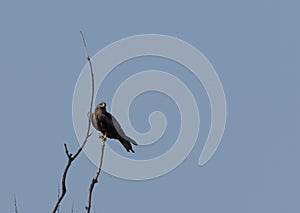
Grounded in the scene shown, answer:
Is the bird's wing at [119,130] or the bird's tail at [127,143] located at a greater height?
the bird's wing at [119,130]

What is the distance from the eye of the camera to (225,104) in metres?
9.39

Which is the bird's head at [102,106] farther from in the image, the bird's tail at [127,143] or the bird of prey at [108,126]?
the bird's tail at [127,143]

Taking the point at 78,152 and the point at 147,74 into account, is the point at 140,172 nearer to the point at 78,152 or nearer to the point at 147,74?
the point at 147,74

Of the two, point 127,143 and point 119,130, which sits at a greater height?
point 119,130

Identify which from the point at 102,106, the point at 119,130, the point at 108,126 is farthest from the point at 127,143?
the point at 102,106

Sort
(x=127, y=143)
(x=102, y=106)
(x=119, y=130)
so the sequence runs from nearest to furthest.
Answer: (x=127, y=143)
(x=119, y=130)
(x=102, y=106)

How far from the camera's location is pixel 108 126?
10.2 m

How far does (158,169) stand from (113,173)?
0.77 m

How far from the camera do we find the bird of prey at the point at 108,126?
31.6ft

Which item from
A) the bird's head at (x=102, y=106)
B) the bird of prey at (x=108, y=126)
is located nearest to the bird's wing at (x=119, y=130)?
the bird of prey at (x=108, y=126)

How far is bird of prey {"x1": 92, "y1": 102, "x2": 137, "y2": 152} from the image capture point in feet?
31.6

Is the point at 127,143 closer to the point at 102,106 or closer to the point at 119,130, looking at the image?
the point at 119,130

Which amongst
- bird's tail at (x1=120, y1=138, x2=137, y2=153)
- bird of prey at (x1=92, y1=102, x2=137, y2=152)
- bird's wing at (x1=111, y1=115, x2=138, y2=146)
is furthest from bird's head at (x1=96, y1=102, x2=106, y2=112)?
bird's tail at (x1=120, y1=138, x2=137, y2=153)

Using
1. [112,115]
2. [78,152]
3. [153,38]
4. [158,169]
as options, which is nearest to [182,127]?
[158,169]
